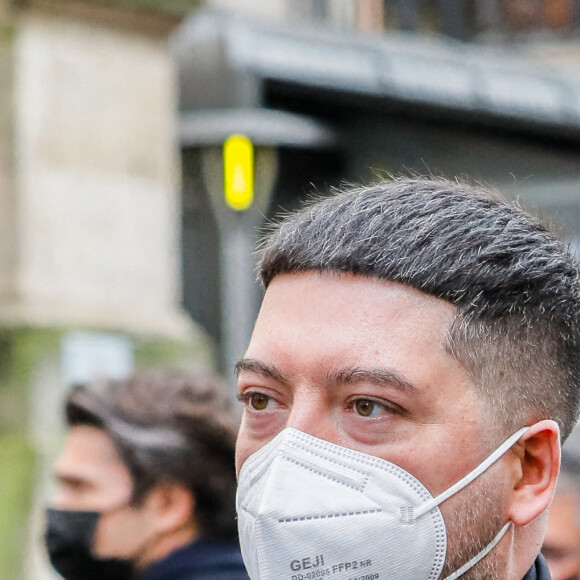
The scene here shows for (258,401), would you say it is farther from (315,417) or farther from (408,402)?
(408,402)

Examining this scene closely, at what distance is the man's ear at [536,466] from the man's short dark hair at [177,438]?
1590 millimetres

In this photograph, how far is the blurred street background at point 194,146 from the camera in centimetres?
533

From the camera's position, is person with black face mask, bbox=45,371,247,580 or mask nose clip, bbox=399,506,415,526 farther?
person with black face mask, bbox=45,371,247,580

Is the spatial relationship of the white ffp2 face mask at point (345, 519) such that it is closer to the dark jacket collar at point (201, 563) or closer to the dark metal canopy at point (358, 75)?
the dark jacket collar at point (201, 563)

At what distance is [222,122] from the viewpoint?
859cm

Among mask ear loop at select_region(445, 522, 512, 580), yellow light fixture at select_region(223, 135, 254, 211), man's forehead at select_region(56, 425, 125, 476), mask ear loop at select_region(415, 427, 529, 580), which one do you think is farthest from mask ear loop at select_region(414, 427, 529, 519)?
yellow light fixture at select_region(223, 135, 254, 211)

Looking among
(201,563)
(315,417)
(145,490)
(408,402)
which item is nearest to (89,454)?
(145,490)

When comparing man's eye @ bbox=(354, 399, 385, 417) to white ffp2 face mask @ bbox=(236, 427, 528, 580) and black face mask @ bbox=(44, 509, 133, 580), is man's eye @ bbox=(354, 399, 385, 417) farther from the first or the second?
black face mask @ bbox=(44, 509, 133, 580)

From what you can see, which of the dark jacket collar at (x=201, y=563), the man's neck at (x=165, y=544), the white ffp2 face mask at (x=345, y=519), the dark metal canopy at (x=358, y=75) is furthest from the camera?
the dark metal canopy at (x=358, y=75)

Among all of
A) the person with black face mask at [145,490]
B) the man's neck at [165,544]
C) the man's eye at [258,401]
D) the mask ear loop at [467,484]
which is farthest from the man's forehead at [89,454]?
the mask ear loop at [467,484]

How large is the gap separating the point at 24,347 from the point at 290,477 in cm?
336

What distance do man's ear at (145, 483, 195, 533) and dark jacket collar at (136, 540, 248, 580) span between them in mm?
75

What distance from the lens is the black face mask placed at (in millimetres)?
3572

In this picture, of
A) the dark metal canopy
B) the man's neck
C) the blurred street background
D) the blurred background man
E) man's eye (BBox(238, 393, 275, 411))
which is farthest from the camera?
the dark metal canopy
